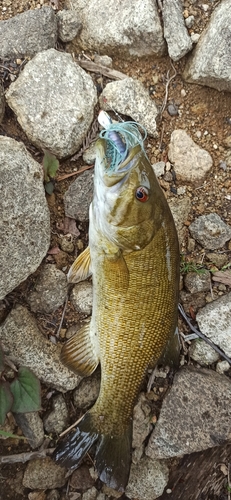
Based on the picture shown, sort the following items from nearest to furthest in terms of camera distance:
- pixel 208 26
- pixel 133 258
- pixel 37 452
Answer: pixel 133 258, pixel 37 452, pixel 208 26

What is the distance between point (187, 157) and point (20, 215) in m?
1.48

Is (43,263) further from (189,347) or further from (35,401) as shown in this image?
(189,347)

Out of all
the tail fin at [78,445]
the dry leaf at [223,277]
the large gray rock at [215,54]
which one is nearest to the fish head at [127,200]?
the dry leaf at [223,277]

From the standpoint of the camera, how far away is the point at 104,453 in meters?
3.52

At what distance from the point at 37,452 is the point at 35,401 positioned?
1.76ft

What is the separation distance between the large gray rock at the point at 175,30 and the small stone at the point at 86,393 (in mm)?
2749

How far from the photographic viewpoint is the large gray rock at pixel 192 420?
12.2ft

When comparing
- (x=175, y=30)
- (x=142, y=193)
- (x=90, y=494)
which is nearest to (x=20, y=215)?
(x=142, y=193)

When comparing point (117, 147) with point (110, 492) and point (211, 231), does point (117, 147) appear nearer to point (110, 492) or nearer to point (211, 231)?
point (211, 231)

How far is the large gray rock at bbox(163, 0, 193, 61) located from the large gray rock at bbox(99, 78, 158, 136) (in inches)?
16.0

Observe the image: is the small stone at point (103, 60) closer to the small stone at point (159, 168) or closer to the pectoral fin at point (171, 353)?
the small stone at point (159, 168)

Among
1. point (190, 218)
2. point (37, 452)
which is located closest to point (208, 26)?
point (190, 218)

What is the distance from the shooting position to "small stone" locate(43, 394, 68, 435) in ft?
12.3

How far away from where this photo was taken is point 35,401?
11.2 ft
